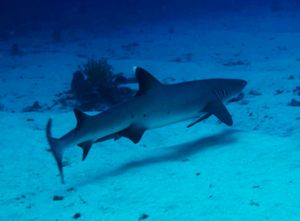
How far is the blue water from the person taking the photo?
4324 mm

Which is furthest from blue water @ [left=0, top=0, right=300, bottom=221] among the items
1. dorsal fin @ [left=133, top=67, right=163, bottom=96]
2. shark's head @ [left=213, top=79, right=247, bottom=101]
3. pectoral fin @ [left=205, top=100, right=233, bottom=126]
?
dorsal fin @ [left=133, top=67, right=163, bottom=96]

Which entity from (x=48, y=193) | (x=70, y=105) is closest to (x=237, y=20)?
(x=70, y=105)

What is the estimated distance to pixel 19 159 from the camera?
6766 millimetres

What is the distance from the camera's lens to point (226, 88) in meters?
7.14

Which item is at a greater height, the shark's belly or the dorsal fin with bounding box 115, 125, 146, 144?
the shark's belly

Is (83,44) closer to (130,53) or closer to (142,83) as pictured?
(130,53)

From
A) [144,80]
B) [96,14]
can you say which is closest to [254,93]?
[144,80]

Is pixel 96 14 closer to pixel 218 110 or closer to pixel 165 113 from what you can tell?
pixel 218 110

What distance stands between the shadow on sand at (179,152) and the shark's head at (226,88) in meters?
0.78

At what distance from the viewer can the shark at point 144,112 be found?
5.49 m

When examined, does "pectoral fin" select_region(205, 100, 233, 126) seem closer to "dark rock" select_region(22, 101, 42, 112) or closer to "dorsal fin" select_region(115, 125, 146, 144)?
"dorsal fin" select_region(115, 125, 146, 144)

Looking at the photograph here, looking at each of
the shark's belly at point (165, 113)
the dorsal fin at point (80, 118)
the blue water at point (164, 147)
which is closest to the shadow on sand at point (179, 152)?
the blue water at point (164, 147)

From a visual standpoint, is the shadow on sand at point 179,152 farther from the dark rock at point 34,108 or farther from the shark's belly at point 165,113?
the dark rock at point 34,108

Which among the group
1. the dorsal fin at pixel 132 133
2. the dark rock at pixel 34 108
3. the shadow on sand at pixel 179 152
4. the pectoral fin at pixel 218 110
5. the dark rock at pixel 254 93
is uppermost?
the pectoral fin at pixel 218 110
